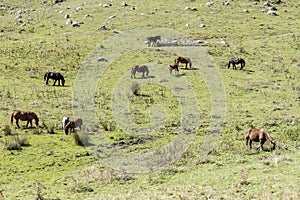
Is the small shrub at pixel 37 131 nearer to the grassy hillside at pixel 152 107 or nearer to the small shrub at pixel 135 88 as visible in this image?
the grassy hillside at pixel 152 107

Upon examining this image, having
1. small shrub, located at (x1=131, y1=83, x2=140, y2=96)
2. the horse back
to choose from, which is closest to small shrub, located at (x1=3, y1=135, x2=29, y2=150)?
the horse back

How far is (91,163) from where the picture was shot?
1788 centimetres

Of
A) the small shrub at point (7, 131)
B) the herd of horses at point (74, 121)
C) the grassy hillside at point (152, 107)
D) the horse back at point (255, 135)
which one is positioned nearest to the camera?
the grassy hillside at point (152, 107)

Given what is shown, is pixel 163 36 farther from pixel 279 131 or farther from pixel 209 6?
pixel 279 131

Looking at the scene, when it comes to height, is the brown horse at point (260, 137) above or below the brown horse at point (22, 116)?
below

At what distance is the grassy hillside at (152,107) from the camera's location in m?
14.8

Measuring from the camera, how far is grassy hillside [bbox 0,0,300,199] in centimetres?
1475

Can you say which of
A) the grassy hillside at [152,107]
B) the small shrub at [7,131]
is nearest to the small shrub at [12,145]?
the grassy hillside at [152,107]

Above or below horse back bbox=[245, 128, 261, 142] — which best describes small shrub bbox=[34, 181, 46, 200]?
below

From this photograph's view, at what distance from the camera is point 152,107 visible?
27.7 m

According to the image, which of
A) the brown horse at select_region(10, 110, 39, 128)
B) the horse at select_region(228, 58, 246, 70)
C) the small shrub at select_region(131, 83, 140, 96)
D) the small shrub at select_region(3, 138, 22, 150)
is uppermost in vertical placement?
the horse at select_region(228, 58, 246, 70)

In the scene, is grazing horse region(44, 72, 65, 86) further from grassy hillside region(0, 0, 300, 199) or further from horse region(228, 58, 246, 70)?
horse region(228, 58, 246, 70)

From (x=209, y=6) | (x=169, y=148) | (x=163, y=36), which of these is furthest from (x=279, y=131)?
(x=209, y=6)

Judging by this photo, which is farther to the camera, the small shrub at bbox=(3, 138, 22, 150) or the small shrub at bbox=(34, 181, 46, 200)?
the small shrub at bbox=(3, 138, 22, 150)
